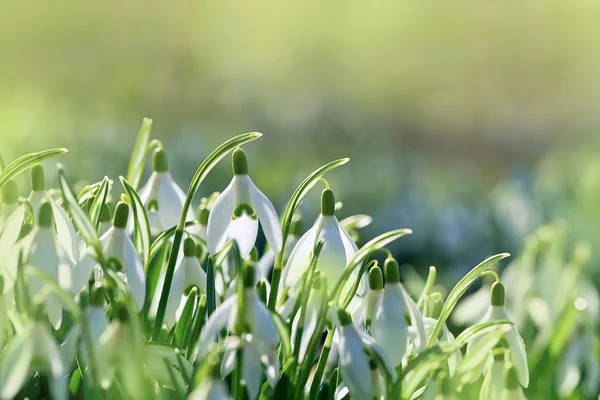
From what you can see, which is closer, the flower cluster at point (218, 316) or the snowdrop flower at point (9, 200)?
the flower cluster at point (218, 316)

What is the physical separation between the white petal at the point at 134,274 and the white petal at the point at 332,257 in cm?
23

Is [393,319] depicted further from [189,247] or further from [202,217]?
[202,217]

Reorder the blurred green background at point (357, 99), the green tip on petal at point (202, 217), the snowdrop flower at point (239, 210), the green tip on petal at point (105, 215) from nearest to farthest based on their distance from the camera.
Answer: the snowdrop flower at point (239, 210) → the green tip on petal at point (105, 215) → the green tip on petal at point (202, 217) → the blurred green background at point (357, 99)

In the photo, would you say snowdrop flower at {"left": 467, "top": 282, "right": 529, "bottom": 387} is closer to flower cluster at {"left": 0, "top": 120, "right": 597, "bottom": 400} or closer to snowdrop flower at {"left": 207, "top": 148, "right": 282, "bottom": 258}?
flower cluster at {"left": 0, "top": 120, "right": 597, "bottom": 400}

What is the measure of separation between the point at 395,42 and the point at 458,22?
175 cm

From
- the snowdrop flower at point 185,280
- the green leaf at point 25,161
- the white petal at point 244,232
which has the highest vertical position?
the green leaf at point 25,161

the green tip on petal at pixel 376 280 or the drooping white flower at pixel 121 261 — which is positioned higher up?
the drooping white flower at pixel 121 261

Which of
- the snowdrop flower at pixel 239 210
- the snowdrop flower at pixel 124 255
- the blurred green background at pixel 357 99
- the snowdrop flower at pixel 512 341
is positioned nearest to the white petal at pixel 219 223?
the snowdrop flower at pixel 239 210

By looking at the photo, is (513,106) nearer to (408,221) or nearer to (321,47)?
(321,47)

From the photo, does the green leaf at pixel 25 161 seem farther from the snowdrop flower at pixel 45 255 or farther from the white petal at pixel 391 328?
the white petal at pixel 391 328

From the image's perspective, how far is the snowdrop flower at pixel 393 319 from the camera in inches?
38.1

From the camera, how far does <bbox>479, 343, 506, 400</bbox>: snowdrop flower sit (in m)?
1.01

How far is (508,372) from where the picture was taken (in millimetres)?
954

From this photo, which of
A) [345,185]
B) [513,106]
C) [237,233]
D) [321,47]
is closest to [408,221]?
[345,185]
